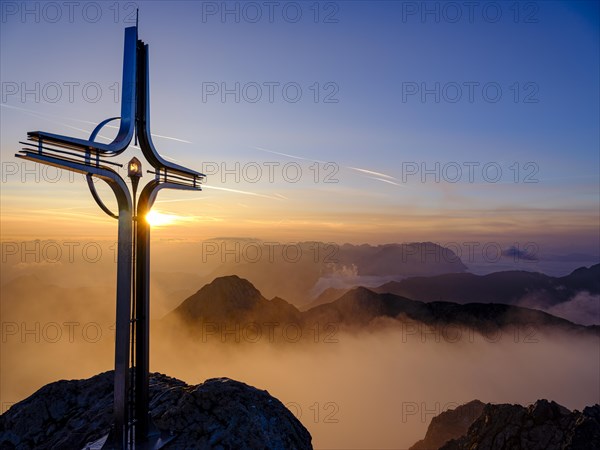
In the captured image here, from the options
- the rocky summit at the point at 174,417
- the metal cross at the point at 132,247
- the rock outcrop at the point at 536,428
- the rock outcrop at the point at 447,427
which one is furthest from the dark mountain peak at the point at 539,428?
the rock outcrop at the point at 447,427

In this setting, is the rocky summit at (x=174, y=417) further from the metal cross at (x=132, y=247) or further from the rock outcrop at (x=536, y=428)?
the rock outcrop at (x=536, y=428)

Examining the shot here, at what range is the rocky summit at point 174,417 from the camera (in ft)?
51.0

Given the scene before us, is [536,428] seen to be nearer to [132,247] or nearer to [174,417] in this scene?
[174,417]

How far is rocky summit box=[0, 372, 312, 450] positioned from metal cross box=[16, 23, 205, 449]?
1240mm

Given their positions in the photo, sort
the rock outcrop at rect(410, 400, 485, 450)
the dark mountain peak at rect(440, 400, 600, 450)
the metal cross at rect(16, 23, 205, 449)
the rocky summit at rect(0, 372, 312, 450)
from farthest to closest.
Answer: the rock outcrop at rect(410, 400, 485, 450) → the dark mountain peak at rect(440, 400, 600, 450) → the rocky summit at rect(0, 372, 312, 450) → the metal cross at rect(16, 23, 205, 449)

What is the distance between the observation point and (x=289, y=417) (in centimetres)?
1780

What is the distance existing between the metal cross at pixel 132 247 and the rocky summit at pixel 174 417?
4.07 ft

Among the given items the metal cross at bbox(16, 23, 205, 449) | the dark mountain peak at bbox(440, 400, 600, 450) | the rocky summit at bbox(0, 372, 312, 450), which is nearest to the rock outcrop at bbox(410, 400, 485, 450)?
the dark mountain peak at bbox(440, 400, 600, 450)

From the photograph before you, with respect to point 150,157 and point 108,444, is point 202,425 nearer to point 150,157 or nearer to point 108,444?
point 108,444

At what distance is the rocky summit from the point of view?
612 inches

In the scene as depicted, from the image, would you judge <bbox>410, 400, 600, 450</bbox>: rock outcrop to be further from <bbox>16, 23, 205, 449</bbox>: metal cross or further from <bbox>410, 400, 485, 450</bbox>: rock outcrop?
<bbox>410, 400, 485, 450</bbox>: rock outcrop

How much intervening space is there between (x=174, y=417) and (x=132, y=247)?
19.7 feet

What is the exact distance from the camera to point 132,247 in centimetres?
1411

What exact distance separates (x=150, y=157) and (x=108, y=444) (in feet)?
27.7
